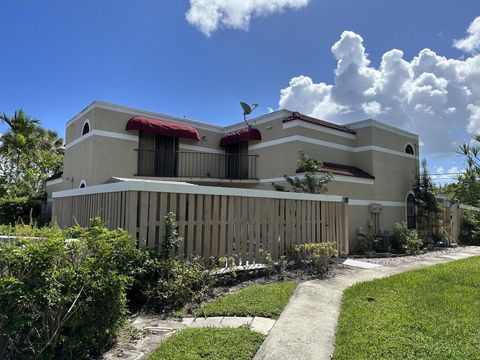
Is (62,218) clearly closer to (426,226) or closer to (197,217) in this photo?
(197,217)

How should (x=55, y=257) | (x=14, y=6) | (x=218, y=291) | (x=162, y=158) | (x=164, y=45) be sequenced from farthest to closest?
(x=162, y=158)
(x=164, y=45)
(x=14, y=6)
(x=218, y=291)
(x=55, y=257)

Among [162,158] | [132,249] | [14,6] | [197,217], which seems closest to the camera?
[132,249]

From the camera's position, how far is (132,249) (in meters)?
5.62

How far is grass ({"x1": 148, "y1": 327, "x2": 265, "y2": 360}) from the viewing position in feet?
13.0

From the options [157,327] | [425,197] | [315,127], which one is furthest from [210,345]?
[425,197]

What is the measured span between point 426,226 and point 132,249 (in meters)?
16.8

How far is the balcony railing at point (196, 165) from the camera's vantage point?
653 inches

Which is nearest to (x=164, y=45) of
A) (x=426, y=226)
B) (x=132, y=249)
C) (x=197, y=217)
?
(x=197, y=217)

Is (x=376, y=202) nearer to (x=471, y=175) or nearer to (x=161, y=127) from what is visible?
(x=471, y=175)

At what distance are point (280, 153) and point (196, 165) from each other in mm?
4559

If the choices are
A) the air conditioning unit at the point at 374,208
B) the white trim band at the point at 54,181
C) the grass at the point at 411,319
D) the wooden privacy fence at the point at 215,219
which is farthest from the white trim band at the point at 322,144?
the white trim band at the point at 54,181

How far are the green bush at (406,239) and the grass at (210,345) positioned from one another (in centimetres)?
1191

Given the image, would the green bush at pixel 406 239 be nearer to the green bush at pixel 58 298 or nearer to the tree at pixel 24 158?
the green bush at pixel 58 298

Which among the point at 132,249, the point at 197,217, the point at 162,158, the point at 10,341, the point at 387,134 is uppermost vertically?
the point at 387,134
